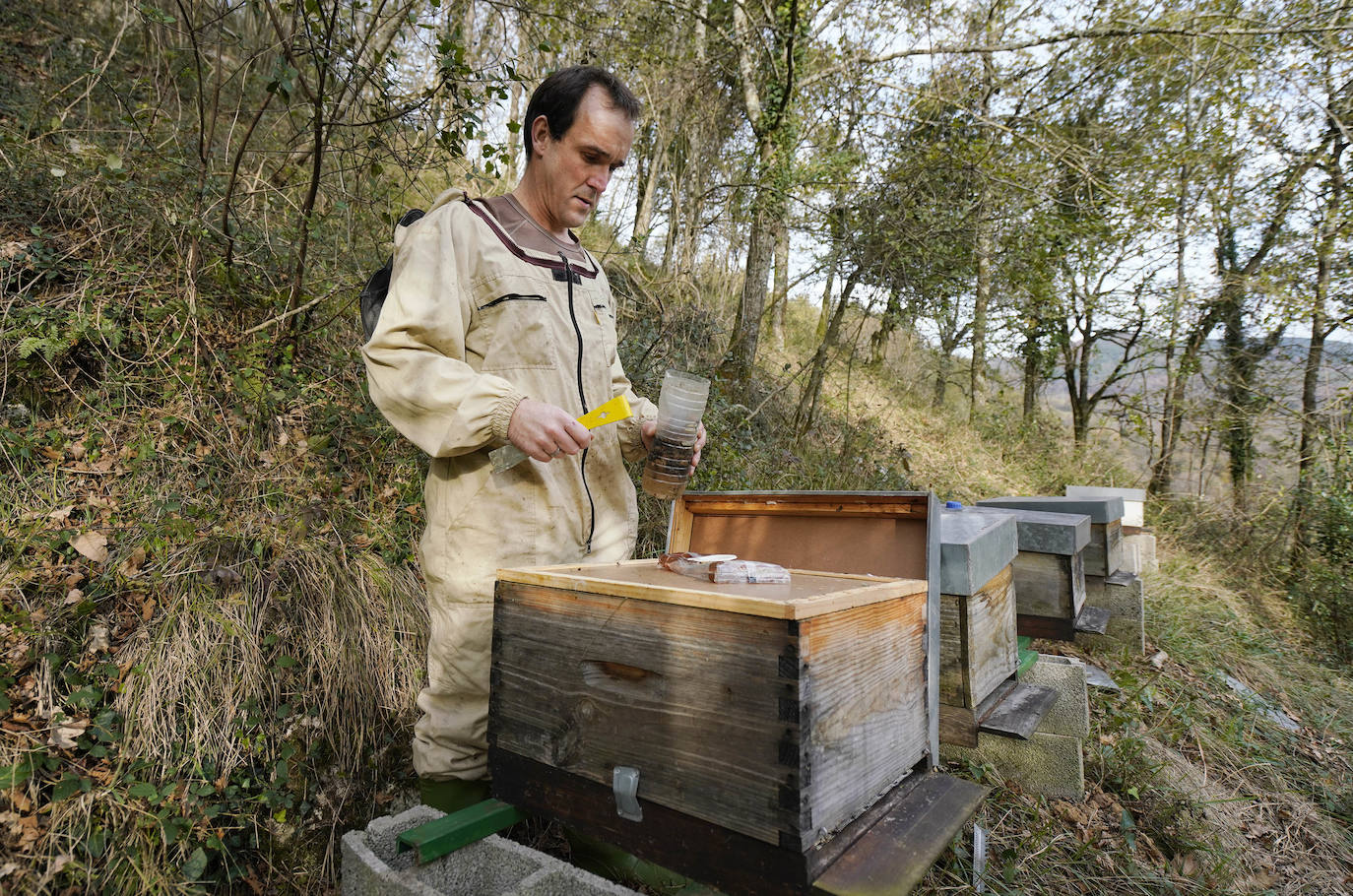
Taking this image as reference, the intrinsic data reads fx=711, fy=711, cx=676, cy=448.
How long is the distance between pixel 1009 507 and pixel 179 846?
12.7 feet

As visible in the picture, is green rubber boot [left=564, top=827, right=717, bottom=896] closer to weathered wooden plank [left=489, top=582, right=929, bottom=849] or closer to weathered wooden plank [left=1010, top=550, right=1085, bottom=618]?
weathered wooden plank [left=489, top=582, right=929, bottom=849]

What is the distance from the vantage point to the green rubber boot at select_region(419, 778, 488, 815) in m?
1.93

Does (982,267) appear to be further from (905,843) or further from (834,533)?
(905,843)

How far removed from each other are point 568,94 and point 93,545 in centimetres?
223

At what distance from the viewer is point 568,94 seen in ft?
6.39

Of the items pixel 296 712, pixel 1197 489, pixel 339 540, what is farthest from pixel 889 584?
pixel 1197 489

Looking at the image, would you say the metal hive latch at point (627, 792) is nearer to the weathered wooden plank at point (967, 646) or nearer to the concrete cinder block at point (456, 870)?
the concrete cinder block at point (456, 870)

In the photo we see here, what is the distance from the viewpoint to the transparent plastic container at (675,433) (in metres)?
1.92

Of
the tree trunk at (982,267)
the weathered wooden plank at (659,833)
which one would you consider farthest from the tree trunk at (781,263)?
the weathered wooden plank at (659,833)

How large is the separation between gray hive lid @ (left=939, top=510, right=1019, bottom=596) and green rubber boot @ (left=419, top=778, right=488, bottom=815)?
144cm

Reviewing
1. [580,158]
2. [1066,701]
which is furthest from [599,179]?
[1066,701]

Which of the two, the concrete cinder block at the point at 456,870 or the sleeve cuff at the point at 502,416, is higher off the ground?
the sleeve cuff at the point at 502,416

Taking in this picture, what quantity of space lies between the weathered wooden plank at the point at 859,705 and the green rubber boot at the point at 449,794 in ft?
3.54

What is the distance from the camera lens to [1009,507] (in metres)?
3.97
